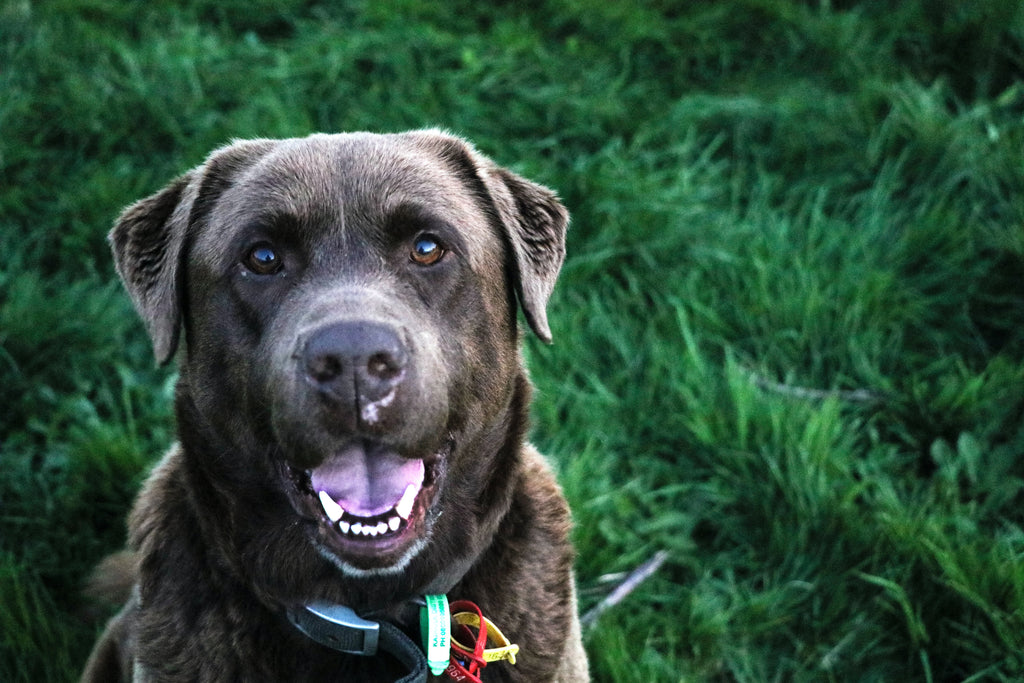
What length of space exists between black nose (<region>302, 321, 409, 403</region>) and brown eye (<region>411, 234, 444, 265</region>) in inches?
16.4

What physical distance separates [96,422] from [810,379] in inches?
106

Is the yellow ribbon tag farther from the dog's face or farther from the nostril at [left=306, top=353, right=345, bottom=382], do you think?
the nostril at [left=306, top=353, right=345, bottom=382]

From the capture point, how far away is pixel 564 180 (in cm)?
491

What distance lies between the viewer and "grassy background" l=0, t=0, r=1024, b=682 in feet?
11.7

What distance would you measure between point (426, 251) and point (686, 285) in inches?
78.8

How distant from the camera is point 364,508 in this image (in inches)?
101

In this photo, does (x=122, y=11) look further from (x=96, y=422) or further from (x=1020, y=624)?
(x=1020, y=624)

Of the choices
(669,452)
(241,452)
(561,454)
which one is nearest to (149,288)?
(241,452)

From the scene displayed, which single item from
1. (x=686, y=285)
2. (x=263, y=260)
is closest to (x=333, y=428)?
(x=263, y=260)

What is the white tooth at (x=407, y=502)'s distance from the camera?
2.57m

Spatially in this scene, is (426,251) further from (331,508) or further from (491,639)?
(491,639)

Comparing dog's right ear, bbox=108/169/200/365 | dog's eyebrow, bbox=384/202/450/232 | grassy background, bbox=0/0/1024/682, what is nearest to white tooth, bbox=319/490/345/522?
dog's right ear, bbox=108/169/200/365

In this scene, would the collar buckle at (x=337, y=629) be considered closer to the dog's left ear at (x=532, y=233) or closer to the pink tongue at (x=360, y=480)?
the pink tongue at (x=360, y=480)

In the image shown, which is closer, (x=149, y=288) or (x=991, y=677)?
(x=149, y=288)
